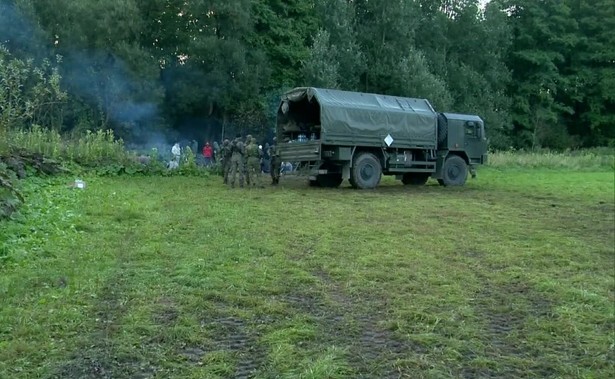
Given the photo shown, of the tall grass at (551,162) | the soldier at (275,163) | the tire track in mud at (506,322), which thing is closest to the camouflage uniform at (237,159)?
the soldier at (275,163)

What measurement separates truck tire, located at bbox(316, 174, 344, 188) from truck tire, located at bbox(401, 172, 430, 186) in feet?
8.85

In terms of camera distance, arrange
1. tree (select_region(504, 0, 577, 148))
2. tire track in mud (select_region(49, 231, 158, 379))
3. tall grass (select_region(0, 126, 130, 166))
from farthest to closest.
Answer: tree (select_region(504, 0, 577, 148))
tall grass (select_region(0, 126, 130, 166))
tire track in mud (select_region(49, 231, 158, 379))

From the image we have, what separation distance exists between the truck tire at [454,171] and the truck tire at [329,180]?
3389 millimetres

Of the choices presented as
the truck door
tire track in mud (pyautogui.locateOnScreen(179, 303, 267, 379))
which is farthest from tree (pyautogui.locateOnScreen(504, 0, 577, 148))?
tire track in mud (pyautogui.locateOnScreen(179, 303, 267, 379))

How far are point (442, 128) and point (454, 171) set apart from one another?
4.80 ft

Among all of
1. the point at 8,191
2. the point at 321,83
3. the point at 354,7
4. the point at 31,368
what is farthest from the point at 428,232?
the point at 354,7

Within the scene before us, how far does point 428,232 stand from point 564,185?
46.1ft

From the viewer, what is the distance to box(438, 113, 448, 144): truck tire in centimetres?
2122

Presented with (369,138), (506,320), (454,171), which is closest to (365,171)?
(369,138)

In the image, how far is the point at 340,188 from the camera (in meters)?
19.7

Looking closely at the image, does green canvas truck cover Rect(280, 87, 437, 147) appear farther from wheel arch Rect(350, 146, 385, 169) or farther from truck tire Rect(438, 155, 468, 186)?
truck tire Rect(438, 155, 468, 186)

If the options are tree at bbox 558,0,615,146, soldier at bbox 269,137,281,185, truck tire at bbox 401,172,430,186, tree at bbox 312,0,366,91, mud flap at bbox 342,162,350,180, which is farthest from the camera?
tree at bbox 558,0,615,146

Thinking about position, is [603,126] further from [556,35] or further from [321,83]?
[321,83]

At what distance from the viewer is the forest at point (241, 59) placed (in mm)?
30109
